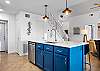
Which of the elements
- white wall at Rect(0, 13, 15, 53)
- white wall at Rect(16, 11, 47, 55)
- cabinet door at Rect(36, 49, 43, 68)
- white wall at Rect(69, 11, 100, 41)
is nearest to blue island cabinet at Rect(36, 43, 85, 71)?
cabinet door at Rect(36, 49, 43, 68)

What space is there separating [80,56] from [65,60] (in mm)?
534

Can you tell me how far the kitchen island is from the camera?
2.73m

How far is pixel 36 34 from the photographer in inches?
310

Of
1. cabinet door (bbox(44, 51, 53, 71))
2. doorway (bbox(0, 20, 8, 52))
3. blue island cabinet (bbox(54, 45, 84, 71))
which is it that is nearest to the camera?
blue island cabinet (bbox(54, 45, 84, 71))

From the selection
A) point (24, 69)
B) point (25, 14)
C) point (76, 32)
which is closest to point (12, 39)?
point (25, 14)

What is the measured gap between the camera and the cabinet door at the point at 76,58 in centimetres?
275

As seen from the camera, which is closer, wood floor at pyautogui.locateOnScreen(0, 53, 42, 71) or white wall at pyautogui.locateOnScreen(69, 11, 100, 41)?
wood floor at pyautogui.locateOnScreen(0, 53, 42, 71)

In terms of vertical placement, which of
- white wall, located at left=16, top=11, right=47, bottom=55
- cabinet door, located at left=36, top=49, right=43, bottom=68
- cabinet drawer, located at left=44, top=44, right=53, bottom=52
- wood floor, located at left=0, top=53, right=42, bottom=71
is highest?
white wall, located at left=16, top=11, right=47, bottom=55

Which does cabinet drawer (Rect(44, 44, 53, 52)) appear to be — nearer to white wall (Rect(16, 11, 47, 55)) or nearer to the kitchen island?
the kitchen island

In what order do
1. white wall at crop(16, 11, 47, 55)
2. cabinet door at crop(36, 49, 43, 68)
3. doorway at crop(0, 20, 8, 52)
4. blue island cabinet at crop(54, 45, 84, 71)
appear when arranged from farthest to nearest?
doorway at crop(0, 20, 8, 52)
white wall at crop(16, 11, 47, 55)
cabinet door at crop(36, 49, 43, 68)
blue island cabinet at crop(54, 45, 84, 71)

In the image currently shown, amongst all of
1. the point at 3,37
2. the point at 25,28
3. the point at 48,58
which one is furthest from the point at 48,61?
the point at 3,37

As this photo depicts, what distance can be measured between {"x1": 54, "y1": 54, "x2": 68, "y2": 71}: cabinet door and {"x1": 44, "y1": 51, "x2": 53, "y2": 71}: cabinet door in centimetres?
23

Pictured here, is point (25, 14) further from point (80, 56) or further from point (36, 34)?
point (80, 56)

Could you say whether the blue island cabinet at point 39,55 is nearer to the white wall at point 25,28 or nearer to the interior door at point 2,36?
the white wall at point 25,28
